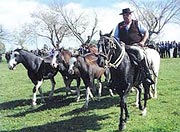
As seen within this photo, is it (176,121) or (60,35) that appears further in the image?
(60,35)

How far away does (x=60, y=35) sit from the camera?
75938mm

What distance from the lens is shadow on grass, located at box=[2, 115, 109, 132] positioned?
9.65m

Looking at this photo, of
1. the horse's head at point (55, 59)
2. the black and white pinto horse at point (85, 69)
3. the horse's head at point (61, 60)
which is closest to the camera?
the black and white pinto horse at point (85, 69)

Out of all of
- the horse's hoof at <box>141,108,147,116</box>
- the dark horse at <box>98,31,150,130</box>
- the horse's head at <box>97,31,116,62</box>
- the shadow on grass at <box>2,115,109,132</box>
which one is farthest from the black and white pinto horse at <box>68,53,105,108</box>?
the horse's head at <box>97,31,116,62</box>

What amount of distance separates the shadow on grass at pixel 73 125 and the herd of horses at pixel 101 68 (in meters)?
0.87

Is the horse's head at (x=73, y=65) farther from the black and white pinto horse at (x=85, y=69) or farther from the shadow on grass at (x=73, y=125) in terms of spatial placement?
the shadow on grass at (x=73, y=125)

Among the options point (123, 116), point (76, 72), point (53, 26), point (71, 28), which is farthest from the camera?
point (53, 26)

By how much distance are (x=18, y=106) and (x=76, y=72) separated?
257 centimetres

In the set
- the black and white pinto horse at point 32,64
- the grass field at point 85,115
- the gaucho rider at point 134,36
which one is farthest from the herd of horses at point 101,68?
the grass field at point 85,115

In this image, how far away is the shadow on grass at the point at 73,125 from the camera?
9.65 m

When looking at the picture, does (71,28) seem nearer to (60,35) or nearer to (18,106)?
(60,35)

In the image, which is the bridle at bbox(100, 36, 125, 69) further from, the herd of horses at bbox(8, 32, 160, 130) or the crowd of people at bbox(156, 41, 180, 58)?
the crowd of people at bbox(156, 41, 180, 58)

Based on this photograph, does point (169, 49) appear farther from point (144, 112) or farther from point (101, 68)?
point (144, 112)

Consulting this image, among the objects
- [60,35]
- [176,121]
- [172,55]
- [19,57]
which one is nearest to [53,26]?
[60,35]
